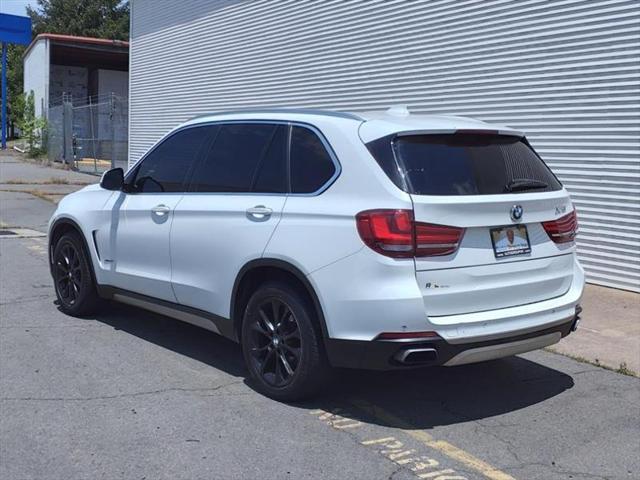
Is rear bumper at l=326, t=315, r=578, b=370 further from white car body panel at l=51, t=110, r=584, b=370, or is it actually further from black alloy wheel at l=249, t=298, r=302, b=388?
black alloy wheel at l=249, t=298, r=302, b=388

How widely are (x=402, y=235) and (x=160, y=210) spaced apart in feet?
7.74

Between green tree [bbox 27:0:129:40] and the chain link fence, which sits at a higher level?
green tree [bbox 27:0:129:40]

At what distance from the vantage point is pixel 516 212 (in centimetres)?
449

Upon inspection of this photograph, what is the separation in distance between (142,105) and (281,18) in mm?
7956

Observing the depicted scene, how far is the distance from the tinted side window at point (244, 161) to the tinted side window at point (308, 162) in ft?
0.33

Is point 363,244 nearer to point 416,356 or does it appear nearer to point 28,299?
point 416,356

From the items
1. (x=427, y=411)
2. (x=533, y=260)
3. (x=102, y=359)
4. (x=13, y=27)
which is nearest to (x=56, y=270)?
(x=102, y=359)

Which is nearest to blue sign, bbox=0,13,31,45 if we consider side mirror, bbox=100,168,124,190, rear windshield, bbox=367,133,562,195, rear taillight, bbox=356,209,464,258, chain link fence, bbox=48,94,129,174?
chain link fence, bbox=48,94,129,174

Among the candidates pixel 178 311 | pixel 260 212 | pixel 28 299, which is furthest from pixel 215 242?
pixel 28 299

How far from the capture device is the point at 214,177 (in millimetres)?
5445

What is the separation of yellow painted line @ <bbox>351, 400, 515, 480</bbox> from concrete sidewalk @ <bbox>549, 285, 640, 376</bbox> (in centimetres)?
220

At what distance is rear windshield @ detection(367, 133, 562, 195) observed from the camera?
430cm

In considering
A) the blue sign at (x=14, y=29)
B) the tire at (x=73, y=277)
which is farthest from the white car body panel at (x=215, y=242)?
the blue sign at (x=14, y=29)

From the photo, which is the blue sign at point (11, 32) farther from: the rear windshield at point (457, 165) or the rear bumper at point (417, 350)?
the rear bumper at point (417, 350)
